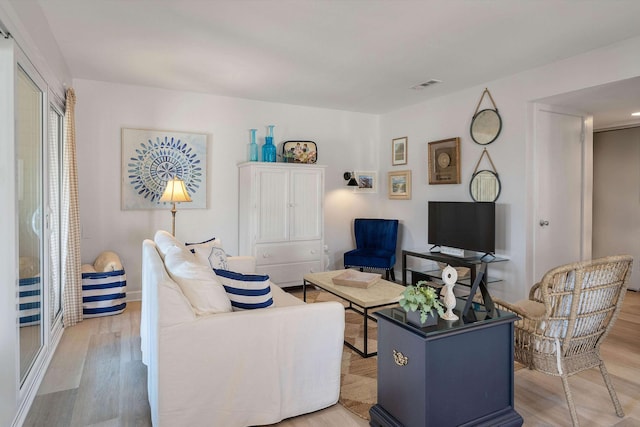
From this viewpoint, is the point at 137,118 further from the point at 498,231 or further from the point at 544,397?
the point at 544,397

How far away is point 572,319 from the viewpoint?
1.96m

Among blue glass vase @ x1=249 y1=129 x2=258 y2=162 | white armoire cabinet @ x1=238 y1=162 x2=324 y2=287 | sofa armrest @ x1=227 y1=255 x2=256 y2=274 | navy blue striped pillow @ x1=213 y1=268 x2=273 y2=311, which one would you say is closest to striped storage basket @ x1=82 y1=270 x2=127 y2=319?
sofa armrest @ x1=227 y1=255 x2=256 y2=274

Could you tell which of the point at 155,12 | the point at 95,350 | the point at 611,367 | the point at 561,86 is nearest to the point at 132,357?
the point at 95,350

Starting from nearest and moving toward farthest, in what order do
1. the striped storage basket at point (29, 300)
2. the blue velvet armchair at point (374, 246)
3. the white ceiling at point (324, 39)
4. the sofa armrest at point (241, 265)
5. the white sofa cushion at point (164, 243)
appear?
the striped storage basket at point (29, 300) < the white ceiling at point (324, 39) < the white sofa cushion at point (164, 243) < the sofa armrest at point (241, 265) < the blue velvet armchair at point (374, 246)

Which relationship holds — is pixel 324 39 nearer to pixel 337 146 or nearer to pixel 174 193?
pixel 174 193

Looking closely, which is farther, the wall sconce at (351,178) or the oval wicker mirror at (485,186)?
the wall sconce at (351,178)

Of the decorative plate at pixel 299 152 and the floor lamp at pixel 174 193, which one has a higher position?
the decorative plate at pixel 299 152

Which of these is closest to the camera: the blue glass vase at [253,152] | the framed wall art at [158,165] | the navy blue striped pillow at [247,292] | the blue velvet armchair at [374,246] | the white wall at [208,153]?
the navy blue striped pillow at [247,292]

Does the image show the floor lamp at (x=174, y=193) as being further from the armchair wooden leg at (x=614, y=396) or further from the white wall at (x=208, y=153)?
the armchair wooden leg at (x=614, y=396)

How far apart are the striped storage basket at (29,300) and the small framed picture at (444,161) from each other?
4.03 m

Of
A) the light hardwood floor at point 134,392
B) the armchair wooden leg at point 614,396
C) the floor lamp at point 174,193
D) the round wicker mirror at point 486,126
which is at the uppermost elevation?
the round wicker mirror at point 486,126

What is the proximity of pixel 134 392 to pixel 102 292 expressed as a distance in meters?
1.76

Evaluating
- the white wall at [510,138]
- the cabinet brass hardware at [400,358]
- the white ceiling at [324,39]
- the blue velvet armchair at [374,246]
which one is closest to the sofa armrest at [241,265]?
the blue velvet armchair at [374,246]

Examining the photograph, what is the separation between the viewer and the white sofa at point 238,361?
5.95ft
